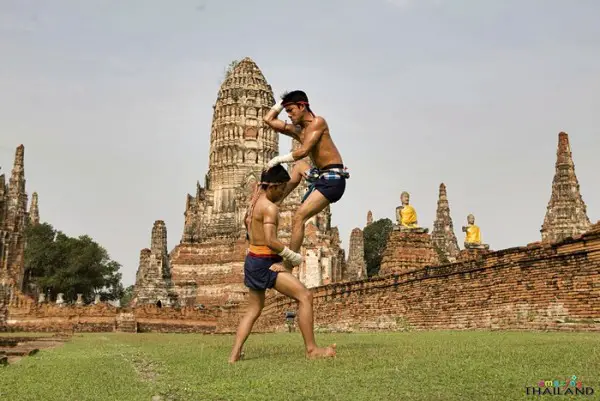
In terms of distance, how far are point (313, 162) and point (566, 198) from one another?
80.1 feet

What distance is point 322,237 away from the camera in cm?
5112

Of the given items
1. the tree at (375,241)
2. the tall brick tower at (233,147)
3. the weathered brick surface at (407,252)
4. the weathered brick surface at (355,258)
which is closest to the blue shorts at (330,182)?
the weathered brick surface at (407,252)

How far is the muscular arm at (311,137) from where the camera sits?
7477 mm

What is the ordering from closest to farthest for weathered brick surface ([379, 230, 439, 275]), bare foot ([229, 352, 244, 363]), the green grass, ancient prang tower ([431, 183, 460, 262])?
the green grass → bare foot ([229, 352, 244, 363]) → weathered brick surface ([379, 230, 439, 275]) → ancient prang tower ([431, 183, 460, 262])

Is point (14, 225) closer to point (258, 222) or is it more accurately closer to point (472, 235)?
point (472, 235)

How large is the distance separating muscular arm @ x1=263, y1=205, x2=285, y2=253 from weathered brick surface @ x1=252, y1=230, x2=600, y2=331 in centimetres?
586

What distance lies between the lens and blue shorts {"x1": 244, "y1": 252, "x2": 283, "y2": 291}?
284 inches

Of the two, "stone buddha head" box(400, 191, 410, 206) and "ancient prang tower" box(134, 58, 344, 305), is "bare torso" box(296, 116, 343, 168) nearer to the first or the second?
"stone buddha head" box(400, 191, 410, 206)

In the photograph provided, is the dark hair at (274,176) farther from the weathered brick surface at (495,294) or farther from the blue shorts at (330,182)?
the weathered brick surface at (495,294)

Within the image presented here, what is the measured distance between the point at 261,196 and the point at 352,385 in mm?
2835

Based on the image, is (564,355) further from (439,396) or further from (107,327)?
(107,327)

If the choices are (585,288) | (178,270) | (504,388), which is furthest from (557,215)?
(178,270)

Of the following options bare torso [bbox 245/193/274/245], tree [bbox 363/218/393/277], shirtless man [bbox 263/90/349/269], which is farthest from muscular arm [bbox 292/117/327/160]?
tree [bbox 363/218/393/277]

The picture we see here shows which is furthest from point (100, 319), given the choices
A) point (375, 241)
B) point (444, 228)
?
point (375, 241)
